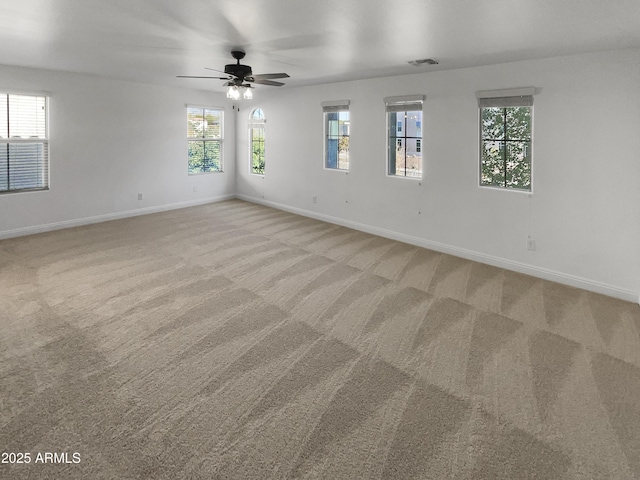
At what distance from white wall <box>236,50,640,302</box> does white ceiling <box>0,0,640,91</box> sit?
12.7 inches

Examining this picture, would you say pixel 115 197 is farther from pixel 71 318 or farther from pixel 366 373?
pixel 366 373

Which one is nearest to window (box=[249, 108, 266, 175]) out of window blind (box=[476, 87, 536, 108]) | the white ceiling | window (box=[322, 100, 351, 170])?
window (box=[322, 100, 351, 170])

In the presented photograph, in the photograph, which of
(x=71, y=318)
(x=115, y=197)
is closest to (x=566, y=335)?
(x=71, y=318)

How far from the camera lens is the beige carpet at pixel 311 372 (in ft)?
6.53

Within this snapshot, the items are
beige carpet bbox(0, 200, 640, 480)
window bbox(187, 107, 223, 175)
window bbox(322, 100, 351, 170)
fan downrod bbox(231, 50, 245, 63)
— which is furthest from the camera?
window bbox(187, 107, 223, 175)

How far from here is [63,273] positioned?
4531mm

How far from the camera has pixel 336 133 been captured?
7137mm

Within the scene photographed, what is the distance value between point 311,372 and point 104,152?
20.5ft

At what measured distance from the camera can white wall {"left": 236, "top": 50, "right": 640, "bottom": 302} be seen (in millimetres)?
4051

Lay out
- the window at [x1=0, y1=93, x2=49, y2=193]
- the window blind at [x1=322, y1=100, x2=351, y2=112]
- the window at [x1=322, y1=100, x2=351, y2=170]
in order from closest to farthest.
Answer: the window at [x1=0, y1=93, x2=49, y2=193]
the window blind at [x1=322, y1=100, x2=351, y2=112]
the window at [x1=322, y1=100, x2=351, y2=170]

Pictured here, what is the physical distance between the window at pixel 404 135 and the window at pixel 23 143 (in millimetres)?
5408

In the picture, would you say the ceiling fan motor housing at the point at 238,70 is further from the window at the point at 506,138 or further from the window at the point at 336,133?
the window at the point at 506,138

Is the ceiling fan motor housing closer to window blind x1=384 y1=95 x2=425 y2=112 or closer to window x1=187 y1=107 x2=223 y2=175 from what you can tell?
window blind x1=384 y1=95 x2=425 y2=112

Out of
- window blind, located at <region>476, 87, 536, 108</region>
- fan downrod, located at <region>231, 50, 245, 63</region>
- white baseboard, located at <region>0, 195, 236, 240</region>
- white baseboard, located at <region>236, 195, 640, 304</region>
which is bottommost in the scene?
white baseboard, located at <region>236, 195, 640, 304</region>
